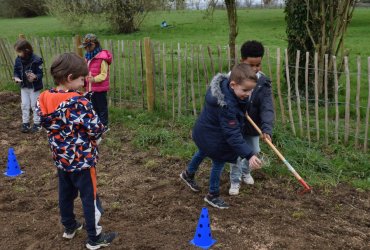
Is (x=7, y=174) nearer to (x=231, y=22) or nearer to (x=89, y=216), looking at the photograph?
(x=89, y=216)

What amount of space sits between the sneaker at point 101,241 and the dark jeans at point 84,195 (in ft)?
0.15

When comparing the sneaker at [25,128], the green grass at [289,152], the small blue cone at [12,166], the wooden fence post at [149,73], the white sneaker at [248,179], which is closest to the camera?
the white sneaker at [248,179]

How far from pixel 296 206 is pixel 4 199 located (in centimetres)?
292

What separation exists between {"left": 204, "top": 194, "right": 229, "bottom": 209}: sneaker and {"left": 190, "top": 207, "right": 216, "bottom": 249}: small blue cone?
2.04ft

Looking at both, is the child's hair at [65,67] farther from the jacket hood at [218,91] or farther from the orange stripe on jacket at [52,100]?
the jacket hood at [218,91]

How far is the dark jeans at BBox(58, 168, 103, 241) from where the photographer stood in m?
2.87

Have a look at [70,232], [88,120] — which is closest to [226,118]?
[88,120]

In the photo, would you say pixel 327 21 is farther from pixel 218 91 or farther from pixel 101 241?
pixel 101 241

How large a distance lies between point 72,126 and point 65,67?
0.40m

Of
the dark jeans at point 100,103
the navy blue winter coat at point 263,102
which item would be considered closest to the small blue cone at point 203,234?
the navy blue winter coat at point 263,102

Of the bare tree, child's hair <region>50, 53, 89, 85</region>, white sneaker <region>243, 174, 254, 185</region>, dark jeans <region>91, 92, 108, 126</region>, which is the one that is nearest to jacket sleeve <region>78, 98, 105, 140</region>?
child's hair <region>50, 53, 89, 85</region>

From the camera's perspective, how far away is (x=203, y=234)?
3.12m

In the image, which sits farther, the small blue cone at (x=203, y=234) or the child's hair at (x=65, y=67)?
the small blue cone at (x=203, y=234)

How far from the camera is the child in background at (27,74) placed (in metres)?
5.98
